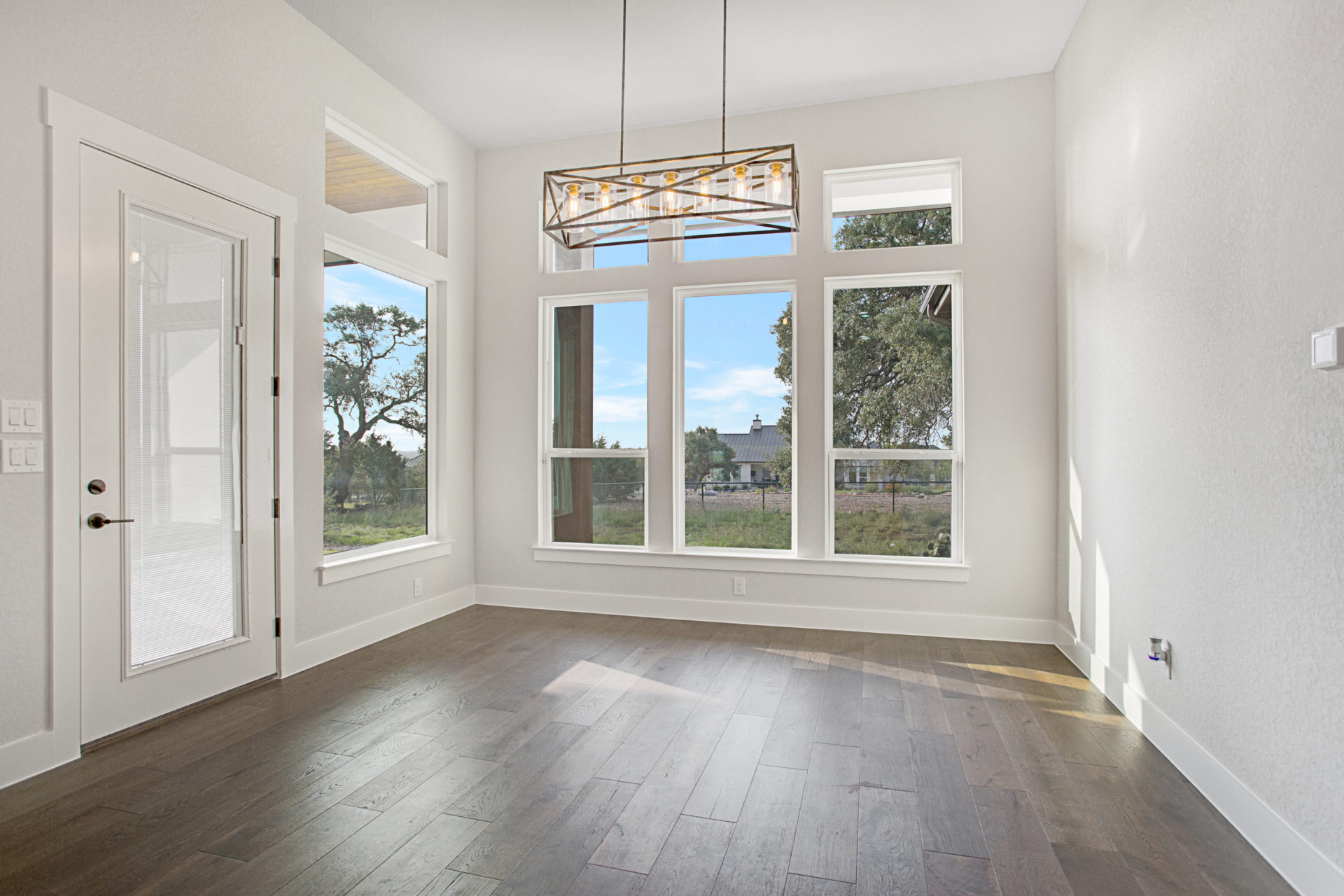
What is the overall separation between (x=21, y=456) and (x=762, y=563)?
3679 millimetres

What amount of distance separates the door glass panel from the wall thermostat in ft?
12.7

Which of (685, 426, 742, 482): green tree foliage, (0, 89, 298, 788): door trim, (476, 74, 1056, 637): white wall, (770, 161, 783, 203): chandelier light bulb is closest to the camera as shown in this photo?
(0, 89, 298, 788): door trim

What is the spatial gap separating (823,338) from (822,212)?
0.81 meters

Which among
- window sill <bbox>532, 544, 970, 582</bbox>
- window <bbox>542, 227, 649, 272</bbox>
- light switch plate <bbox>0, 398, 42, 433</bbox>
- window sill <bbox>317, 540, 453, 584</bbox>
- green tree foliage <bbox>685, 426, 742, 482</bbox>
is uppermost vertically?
window <bbox>542, 227, 649, 272</bbox>

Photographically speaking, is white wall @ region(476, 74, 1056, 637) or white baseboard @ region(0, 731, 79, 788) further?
white wall @ region(476, 74, 1056, 637)

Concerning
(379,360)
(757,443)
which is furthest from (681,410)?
(379,360)

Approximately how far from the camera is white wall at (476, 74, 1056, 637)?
4.30 meters

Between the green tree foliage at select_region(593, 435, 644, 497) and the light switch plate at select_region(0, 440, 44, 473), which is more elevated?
the light switch plate at select_region(0, 440, 44, 473)

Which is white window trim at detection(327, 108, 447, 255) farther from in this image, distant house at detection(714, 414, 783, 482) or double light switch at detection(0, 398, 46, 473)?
distant house at detection(714, 414, 783, 482)

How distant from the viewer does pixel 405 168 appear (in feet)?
15.3

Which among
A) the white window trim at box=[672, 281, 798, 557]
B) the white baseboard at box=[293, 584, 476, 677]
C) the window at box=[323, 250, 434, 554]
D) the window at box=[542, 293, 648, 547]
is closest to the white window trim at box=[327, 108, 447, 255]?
the window at box=[323, 250, 434, 554]

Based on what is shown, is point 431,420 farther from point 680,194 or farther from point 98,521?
point 680,194

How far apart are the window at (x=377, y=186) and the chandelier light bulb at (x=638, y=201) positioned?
2.24 m

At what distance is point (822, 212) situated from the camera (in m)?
4.64
